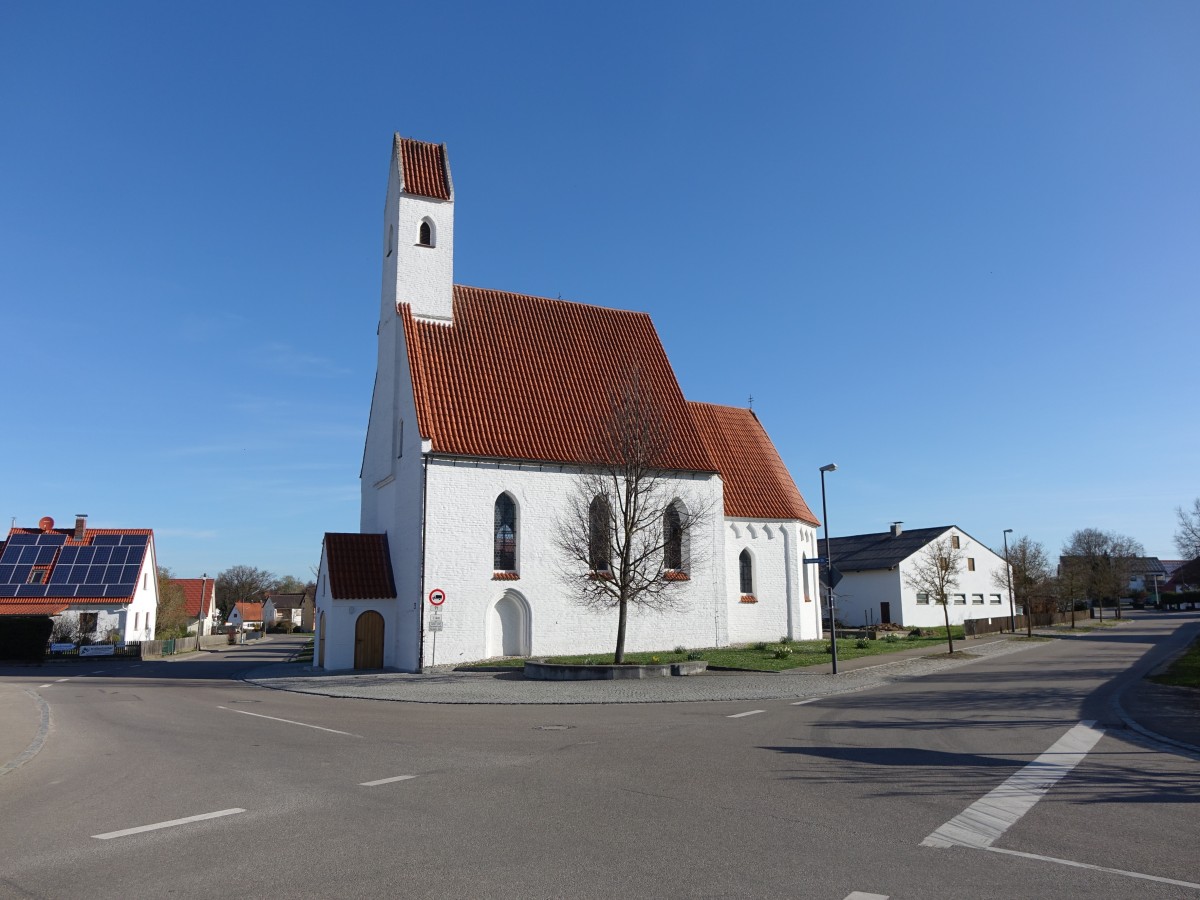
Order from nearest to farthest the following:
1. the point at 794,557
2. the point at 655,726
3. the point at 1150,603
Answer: the point at 655,726
the point at 794,557
the point at 1150,603

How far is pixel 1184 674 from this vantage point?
2175 centimetres

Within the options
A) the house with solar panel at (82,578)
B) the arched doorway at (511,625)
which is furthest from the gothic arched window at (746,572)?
the house with solar panel at (82,578)

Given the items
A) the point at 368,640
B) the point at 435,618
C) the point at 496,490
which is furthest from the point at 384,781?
the point at 368,640

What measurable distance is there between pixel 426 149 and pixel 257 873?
32.5 meters

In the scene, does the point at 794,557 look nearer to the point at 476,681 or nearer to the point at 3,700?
the point at 476,681

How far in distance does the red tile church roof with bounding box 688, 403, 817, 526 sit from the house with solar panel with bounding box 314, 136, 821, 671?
0.17 meters

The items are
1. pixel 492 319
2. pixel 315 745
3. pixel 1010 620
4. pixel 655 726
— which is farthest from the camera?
pixel 1010 620

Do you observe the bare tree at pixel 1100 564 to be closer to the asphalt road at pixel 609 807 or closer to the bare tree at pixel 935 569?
the bare tree at pixel 935 569

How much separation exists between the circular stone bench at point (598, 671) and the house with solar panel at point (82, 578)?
31.6 m

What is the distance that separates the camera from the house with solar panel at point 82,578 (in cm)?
4447

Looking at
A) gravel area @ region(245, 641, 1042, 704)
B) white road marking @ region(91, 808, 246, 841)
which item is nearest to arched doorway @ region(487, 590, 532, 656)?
gravel area @ region(245, 641, 1042, 704)

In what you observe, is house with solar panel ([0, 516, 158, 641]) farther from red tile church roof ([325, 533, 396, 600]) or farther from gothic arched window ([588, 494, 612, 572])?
gothic arched window ([588, 494, 612, 572])

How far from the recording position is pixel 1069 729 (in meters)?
13.2

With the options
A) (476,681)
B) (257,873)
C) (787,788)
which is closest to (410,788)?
(257,873)
